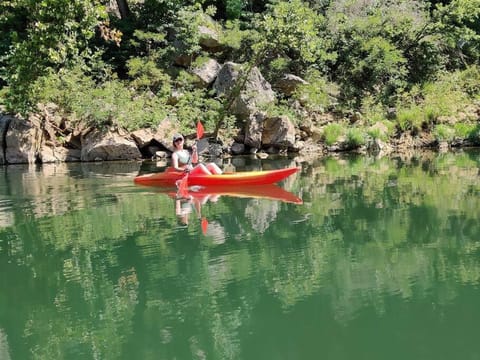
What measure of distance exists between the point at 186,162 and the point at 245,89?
29.6ft

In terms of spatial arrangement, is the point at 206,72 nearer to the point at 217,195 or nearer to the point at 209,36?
the point at 209,36

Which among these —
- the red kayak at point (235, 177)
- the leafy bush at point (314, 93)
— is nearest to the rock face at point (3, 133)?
the red kayak at point (235, 177)

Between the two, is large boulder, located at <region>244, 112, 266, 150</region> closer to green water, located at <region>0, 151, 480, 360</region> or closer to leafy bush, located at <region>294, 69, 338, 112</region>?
leafy bush, located at <region>294, 69, 338, 112</region>

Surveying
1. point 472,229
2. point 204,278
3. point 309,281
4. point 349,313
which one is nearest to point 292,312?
point 349,313

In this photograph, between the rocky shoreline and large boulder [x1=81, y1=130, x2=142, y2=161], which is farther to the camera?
large boulder [x1=81, y1=130, x2=142, y2=161]

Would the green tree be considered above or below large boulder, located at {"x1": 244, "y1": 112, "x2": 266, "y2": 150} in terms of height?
above

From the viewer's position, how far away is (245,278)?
→ 15.8 feet

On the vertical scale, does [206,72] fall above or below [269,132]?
above

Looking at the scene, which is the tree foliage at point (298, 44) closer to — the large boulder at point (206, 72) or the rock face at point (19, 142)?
the large boulder at point (206, 72)

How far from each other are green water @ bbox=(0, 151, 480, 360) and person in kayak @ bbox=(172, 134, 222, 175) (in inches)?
37.0

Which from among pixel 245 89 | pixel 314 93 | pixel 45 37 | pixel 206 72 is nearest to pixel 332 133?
pixel 314 93

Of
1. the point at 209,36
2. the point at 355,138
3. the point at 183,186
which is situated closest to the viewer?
the point at 183,186

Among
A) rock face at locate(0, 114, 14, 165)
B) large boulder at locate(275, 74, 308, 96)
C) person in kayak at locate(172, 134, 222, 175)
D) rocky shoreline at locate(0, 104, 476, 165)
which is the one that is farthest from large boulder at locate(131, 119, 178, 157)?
person in kayak at locate(172, 134, 222, 175)

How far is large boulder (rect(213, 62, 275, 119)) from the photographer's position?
61.0 feet
